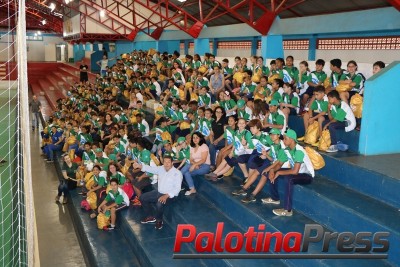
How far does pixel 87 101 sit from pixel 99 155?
5508 millimetres

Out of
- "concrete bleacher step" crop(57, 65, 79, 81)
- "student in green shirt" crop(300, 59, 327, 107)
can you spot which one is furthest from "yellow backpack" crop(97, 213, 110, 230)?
"concrete bleacher step" crop(57, 65, 79, 81)

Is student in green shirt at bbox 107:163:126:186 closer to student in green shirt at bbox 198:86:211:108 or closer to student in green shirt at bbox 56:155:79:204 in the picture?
student in green shirt at bbox 56:155:79:204

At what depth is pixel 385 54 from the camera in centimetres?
875

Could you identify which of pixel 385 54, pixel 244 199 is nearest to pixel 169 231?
pixel 244 199

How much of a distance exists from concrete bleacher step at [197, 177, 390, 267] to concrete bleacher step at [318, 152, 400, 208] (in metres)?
0.57

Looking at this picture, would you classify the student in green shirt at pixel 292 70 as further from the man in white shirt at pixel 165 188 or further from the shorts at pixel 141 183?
the shorts at pixel 141 183

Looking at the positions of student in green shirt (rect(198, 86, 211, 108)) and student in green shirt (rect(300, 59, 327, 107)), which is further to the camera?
student in green shirt (rect(198, 86, 211, 108))

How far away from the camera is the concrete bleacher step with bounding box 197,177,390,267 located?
388cm

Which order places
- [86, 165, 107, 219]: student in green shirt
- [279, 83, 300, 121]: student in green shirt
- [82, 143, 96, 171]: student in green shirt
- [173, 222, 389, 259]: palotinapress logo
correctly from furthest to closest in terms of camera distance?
[82, 143, 96, 171]: student in green shirt → [279, 83, 300, 121]: student in green shirt → [86, 165, 107, 219]: student in green shirt → [173, 222, 389, 259]: palotinapress logo

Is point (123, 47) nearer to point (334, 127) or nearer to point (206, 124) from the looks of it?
point (206, 124)

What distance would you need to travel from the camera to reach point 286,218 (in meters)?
4.69

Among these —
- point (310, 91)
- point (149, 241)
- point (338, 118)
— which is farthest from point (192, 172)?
point (310, 91)

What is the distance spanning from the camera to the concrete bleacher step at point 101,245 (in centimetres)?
524

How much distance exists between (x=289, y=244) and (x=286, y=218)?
1.72 ft
